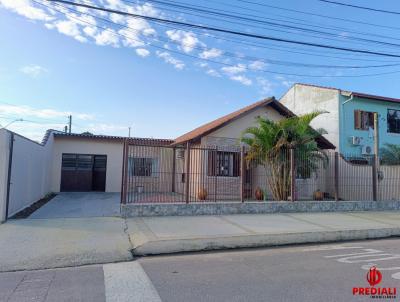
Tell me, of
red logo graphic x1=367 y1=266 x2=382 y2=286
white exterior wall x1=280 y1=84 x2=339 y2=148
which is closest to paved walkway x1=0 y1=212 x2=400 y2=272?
red logo graphic x1=367 y1=266 x2=382 y2=286

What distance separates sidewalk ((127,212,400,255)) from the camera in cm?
754

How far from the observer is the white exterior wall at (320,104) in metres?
22.0

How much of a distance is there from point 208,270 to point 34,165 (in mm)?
10317

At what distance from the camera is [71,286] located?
4.89m

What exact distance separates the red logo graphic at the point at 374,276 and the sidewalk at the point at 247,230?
2.63m

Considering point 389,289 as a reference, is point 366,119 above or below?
above

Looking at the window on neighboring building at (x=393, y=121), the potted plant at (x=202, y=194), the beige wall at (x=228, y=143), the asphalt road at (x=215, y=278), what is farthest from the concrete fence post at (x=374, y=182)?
the window on neighboring building at (x=393, y=121)

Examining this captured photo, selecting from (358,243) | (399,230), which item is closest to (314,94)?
(399,230)

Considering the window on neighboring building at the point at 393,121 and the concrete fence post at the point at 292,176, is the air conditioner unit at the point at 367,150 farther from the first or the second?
the concrete fence post at the point at 292,176

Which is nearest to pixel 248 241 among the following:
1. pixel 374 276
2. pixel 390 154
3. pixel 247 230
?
pixel 247 230

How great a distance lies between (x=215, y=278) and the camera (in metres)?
5.27

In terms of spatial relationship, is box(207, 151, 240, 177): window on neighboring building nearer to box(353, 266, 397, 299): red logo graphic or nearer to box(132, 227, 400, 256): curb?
box(132, 227, 400, 256): curb

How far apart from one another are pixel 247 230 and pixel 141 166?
15.8 ft

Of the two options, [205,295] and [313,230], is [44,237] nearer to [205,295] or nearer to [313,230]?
[205,295]
